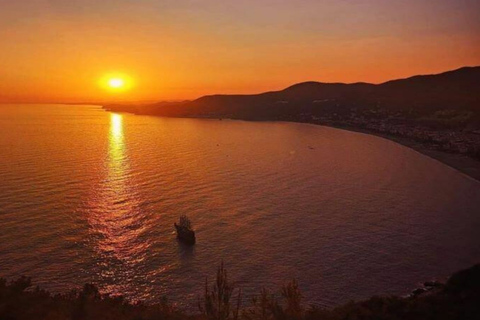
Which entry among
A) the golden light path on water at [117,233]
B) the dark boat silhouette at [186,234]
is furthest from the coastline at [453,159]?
the golden light path on water at [117,233]

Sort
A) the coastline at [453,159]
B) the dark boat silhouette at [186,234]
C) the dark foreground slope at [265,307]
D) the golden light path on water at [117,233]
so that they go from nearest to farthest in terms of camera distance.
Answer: the dark foreground slope at [265,307]
the golden light path on water at [117,233]
the dark boat silhouette at [186,234]
the coastline at [453,159]

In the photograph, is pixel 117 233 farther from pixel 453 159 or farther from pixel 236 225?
pixel 453 159

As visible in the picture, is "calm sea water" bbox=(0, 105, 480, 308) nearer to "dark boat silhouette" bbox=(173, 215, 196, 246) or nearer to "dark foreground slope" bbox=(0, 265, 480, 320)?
"dark boat silhouette" bbox=(173, 215, 196, 246)

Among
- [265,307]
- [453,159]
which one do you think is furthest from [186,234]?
[453,159]

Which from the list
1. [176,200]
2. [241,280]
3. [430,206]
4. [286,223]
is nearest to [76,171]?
[176,200]

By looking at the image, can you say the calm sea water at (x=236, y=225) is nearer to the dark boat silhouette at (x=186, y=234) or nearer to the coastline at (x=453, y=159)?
the dark boat silhouette at (x=186, y=234)

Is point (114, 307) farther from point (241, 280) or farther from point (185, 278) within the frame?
point (241, 280)
